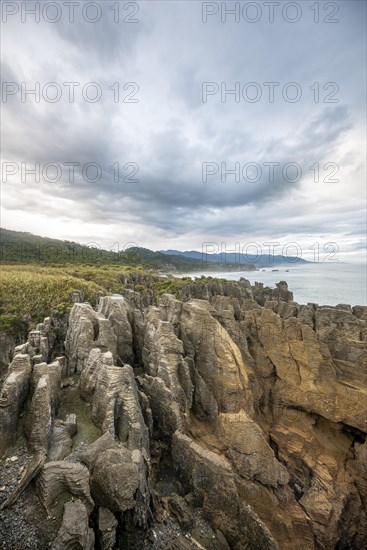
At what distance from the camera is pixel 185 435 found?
12.6 metres

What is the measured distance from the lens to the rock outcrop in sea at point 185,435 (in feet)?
27.6

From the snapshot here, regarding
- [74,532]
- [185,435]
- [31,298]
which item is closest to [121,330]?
[185,435]

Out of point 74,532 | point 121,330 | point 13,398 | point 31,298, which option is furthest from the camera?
point 31,298

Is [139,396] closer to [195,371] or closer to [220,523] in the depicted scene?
[195,371]

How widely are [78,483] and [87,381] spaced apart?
5.43 metres

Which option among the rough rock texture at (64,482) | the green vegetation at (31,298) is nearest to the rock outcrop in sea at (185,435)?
the rough rock texture at (64,482)

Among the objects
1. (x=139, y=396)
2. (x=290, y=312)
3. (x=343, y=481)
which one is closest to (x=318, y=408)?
(x=343, y=481)

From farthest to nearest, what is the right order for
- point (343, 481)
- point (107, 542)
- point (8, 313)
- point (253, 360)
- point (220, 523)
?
point (8, 313), point (253, 360), point (343, 481), point (220, 523), point (107, 542)

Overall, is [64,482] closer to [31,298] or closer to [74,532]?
[74,532]

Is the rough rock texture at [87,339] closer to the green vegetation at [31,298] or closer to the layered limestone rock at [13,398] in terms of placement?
the layered limestone rock at [13,398]

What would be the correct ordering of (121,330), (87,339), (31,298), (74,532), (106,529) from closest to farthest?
1. (74,532)
2. (106,529)
3. (87,339)
4. (121,330)
5. (31,298)

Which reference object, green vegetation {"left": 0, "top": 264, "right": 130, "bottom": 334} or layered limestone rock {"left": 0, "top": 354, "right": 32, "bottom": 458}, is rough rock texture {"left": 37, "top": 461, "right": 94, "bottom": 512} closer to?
layered limestone rock {"left": 0, "top": 354, "right": 32, "bottom": 458}

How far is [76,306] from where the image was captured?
18.6 metres

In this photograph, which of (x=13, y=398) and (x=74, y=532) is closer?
(x=74, y=532)
